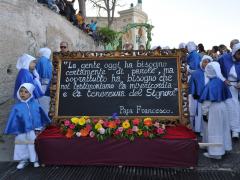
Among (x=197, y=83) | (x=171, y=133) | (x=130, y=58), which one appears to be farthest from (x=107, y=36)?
(x=171, y=133)

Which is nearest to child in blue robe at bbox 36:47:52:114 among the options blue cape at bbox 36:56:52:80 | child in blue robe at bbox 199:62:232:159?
blue cape at bbox 36:56:52:80

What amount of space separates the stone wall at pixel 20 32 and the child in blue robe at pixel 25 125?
1.92m

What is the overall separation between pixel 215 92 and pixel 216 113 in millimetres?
373

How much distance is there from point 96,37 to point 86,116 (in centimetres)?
1409

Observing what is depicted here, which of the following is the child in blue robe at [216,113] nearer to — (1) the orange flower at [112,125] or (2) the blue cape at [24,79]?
(1) the orange flower at [112,125]

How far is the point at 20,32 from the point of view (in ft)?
26.2

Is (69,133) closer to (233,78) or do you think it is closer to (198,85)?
(198,85)

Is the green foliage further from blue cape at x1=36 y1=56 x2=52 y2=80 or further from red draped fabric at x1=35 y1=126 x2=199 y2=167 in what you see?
red draped fabric at x1=35 y1=126 x2=199 y2=167

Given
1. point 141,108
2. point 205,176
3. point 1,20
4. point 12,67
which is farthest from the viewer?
point 12,67

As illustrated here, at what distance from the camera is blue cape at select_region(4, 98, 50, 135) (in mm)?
5338

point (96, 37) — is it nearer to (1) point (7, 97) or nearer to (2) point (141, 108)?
(1) point (7, 97)

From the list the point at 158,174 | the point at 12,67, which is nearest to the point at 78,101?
the point at 158,174

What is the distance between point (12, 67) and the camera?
7.62 m

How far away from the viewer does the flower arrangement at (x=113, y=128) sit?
5.04 meters
